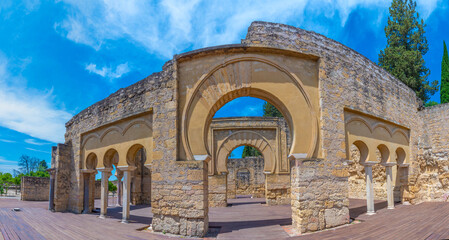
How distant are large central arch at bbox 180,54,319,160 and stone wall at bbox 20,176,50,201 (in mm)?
15417

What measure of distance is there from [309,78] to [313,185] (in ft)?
9.14

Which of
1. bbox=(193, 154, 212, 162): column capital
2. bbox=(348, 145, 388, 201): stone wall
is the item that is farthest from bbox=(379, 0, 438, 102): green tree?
bbox=(193, 154, 212, 162): column capital

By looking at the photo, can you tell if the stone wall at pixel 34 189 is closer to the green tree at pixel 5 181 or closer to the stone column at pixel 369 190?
the green tree at pixel 5 181

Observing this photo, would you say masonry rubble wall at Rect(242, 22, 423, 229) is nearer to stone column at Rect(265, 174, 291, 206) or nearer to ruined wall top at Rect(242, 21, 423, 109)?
ruined wall top at Rect(242, 21, 423, 109)

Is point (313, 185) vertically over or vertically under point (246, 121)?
under

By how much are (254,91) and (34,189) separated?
1699 cm

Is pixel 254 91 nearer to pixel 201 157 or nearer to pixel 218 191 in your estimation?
pixel 201 157

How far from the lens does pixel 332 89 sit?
25.1 feet

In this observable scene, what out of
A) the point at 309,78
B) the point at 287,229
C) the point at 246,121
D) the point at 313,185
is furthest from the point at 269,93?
the point at 246,121

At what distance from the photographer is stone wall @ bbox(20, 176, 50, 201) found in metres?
17.1

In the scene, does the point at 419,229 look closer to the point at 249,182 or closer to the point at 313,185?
the point at 313,185

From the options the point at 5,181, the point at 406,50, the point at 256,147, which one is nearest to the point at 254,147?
the point at 256,147

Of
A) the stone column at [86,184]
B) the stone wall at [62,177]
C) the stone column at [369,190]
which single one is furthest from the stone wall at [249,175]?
the stone column at [369,190]

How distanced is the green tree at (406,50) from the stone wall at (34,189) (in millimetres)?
24000
